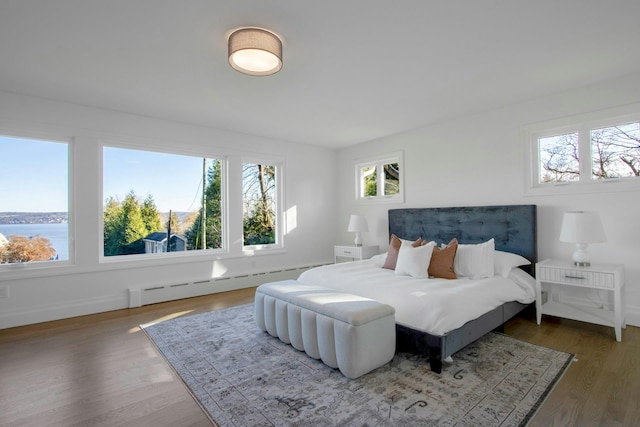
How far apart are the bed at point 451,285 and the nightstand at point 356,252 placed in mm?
752

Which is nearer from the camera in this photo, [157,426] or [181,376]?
[157,426]

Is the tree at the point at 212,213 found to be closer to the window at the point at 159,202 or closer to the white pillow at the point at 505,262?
the window at the point at 159,202

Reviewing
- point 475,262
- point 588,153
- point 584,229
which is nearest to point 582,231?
point 584,229

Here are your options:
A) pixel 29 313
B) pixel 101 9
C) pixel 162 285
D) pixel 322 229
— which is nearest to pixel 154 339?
pixel 162 285

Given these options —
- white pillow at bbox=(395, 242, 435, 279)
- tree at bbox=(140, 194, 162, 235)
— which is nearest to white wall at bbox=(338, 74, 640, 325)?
white pillow at bbox=(395, 242, 435, 279)

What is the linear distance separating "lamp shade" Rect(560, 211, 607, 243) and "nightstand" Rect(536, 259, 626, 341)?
275mm

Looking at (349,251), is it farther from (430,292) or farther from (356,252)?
(430,292)

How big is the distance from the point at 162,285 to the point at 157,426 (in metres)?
2.80

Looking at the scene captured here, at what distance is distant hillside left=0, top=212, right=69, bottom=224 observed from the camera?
357 centimetres

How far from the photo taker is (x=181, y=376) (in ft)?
7.71

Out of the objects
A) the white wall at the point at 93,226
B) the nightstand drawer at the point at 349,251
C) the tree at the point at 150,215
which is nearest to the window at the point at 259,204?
the white wall at the point at 93,226

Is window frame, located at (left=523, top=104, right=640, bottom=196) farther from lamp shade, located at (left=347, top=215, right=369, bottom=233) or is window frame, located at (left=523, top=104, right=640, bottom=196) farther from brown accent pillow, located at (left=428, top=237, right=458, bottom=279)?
lamp shade, located at (left=347, top=215, right=369, bottom=233)

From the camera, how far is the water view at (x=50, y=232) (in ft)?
11.7

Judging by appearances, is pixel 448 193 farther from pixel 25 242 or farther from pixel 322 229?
pixel 25 242
